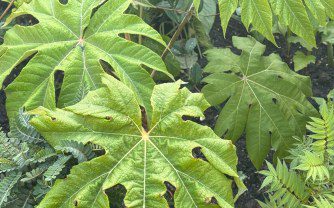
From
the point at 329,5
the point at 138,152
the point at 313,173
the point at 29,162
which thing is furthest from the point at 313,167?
the point at 29,162

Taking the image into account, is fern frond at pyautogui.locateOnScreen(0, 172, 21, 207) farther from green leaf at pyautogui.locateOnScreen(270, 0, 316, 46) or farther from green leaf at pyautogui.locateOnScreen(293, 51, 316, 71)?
green leaf at pyautogui.locateOnScreen(293, 51, 316, 71)

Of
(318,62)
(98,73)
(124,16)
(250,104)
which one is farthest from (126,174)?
(318,62)

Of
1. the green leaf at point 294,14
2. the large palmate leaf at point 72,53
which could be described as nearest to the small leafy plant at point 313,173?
the green leaf at point 294,14

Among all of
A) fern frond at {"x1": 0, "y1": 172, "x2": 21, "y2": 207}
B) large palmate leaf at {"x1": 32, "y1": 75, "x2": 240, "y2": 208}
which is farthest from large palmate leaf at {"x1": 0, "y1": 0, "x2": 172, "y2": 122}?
fern frond at {"x1": 0, "y1": 172, "x2": 21, "y2": 207}

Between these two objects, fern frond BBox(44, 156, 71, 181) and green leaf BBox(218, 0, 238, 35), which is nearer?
fern frond BBox(44, 156, 71, 181)

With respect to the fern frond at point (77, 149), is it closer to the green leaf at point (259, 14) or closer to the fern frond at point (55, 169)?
the fern frond at point (55, 169)

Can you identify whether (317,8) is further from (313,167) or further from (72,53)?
(72,53)
